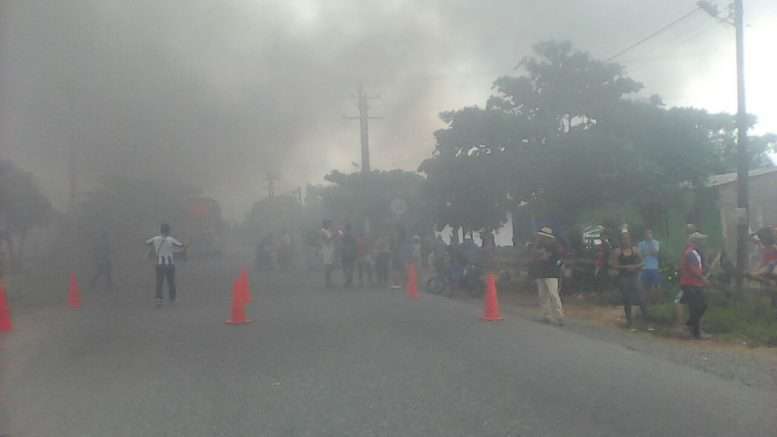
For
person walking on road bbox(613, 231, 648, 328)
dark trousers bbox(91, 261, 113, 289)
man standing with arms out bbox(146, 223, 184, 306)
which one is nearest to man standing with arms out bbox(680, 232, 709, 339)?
person walking on road bbox(613, 231, 648, 328)

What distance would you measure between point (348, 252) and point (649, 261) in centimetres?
619

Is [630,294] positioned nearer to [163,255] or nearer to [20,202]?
[163,255]

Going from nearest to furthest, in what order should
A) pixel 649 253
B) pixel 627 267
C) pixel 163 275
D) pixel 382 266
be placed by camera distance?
pixel 627 267, pixel 163 275, pixel 649 253, pixel 382 266

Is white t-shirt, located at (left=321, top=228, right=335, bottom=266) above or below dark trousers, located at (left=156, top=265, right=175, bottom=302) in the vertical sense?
above

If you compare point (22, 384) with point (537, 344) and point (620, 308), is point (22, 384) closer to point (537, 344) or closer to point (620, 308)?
point (537, 344)

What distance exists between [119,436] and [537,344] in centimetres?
498

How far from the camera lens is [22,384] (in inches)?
273

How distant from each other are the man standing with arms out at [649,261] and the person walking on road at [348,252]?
19.8 ft

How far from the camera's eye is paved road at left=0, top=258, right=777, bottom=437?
545 cm

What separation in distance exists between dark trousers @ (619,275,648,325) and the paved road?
4.38ft

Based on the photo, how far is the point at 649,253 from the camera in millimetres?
12844

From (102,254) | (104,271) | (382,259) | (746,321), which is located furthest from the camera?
(382,259)

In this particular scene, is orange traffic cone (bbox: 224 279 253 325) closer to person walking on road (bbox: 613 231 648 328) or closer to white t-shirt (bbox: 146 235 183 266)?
white t-shirt (bbox: 146 235 183 266)

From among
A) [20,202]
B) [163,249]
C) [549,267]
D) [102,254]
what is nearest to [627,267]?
[549,267]
